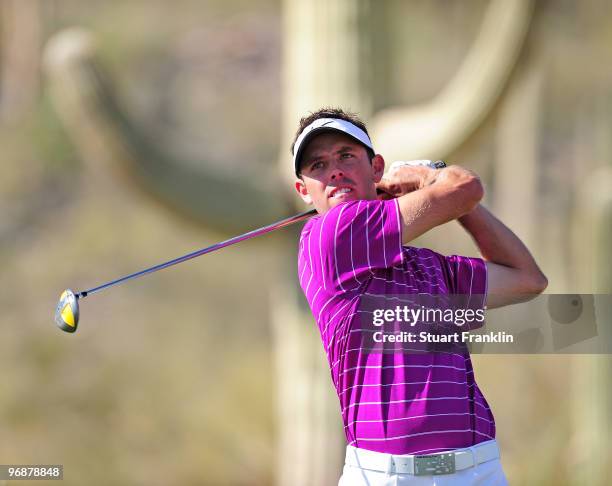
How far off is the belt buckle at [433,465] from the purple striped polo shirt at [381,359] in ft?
0.05

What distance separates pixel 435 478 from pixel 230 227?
2.71 m

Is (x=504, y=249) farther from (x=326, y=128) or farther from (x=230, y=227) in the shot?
(x=230, y=227)

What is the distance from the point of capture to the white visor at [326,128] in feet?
7.91

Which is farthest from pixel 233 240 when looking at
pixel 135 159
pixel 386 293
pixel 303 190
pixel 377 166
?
pixel 135 159

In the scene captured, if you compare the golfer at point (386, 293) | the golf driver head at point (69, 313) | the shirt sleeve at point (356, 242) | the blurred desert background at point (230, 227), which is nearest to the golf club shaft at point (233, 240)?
the golf driver head at point (69, 313)

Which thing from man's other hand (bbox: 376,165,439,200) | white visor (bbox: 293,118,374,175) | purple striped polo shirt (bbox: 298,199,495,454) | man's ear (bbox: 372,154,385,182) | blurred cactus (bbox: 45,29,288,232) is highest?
blurred cactus (bbox: 45,29,288,232)

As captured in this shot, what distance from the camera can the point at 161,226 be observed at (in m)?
10.3

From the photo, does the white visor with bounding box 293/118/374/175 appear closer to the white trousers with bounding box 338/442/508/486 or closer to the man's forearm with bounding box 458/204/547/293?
the man's forearm with bounding box 458/204/547/293

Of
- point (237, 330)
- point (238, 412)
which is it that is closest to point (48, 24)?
point (237, 330)

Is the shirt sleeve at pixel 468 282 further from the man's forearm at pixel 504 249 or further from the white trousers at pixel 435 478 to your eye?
the white trousers at pixel 435 478

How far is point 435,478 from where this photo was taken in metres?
2.21

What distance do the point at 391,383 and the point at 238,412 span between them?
7.10m

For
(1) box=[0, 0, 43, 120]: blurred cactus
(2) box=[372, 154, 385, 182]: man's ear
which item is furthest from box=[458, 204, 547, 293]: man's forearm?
(1) box=[0, 0, 43, 120]: blurred cactus

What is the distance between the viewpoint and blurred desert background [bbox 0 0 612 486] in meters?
4.82
